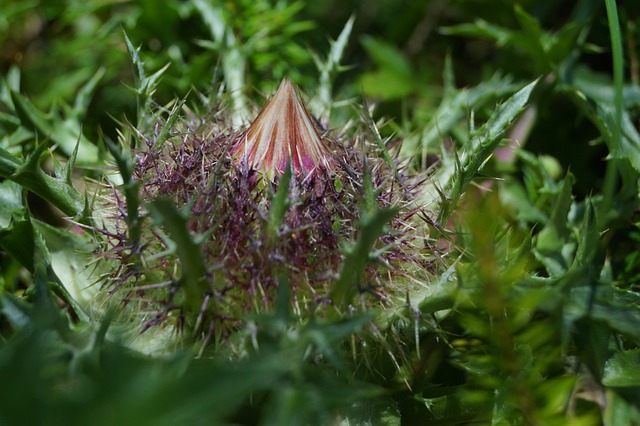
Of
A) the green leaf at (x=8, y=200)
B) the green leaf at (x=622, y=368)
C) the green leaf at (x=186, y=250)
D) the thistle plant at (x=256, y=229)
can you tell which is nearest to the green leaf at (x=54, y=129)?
the green leaf at (x=8, y=200)

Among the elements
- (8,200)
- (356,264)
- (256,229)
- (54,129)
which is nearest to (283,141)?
(256,229)

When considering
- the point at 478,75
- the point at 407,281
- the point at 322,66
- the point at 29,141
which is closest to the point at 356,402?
the point at 407,281

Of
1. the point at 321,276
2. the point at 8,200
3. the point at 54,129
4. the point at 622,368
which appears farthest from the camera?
the point at 54,129

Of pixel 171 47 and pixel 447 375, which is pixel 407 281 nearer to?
pixel 447 375

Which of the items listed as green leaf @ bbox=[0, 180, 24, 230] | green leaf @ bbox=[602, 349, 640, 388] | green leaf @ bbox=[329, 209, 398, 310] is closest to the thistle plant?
green leaf @ bbox=[329, 209, 398, 310]

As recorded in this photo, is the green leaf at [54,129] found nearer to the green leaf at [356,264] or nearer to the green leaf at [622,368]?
the green leaf at [356,264]

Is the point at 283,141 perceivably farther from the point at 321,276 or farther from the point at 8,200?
the point at 8,200

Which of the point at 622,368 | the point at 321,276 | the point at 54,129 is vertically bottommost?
the point at 622,368
